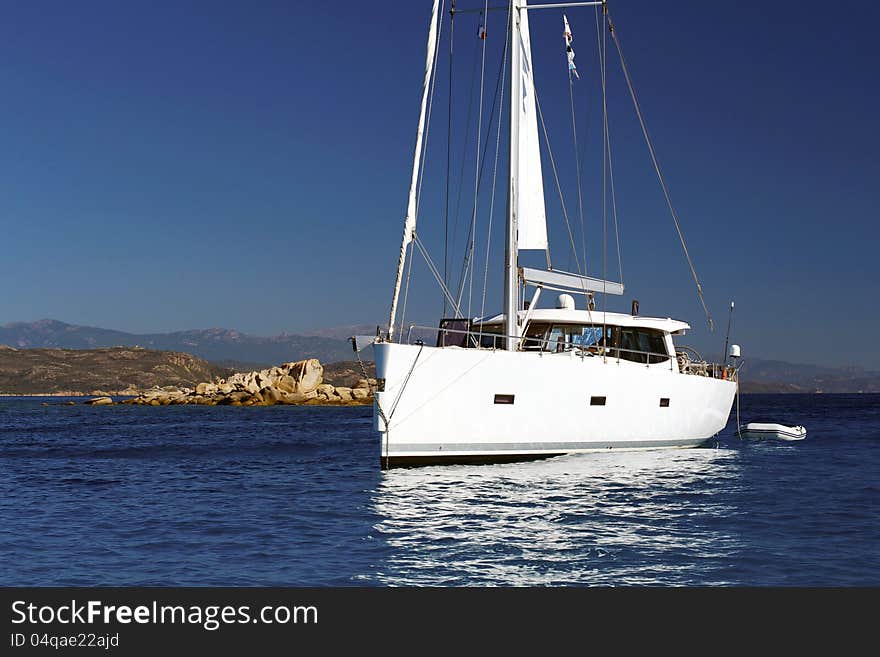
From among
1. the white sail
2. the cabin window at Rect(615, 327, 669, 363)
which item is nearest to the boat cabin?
the cabin window at Rect(615, 327, 669, 363)

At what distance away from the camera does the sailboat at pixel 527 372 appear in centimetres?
2000

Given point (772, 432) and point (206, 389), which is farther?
point (206, 389)

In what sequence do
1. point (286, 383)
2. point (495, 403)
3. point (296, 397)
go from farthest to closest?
point (286, 383) < point (296, 397) < point (495, 403)

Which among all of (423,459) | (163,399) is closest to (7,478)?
(423,459)

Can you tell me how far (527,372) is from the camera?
813 inches

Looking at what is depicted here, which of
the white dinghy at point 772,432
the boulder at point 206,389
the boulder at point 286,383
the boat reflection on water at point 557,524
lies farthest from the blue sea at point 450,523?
the boulder at point 206,389

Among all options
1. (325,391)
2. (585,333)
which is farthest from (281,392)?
(585,333)

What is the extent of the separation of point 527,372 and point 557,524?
767 cm

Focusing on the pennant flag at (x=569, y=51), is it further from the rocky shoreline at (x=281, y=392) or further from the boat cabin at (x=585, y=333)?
the rocky shoreline at (x=281, y=392)

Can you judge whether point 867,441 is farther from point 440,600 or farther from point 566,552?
point 440,600

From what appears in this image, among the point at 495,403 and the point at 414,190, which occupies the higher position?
the point at 414,190

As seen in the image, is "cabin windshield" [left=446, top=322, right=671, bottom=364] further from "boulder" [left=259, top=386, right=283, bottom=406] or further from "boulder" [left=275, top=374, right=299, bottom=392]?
"boulder" [left=275, top=374, right=299, bottom=392]

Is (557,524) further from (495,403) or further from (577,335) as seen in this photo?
(577,335)

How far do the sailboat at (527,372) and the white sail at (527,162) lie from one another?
0.12 ft
